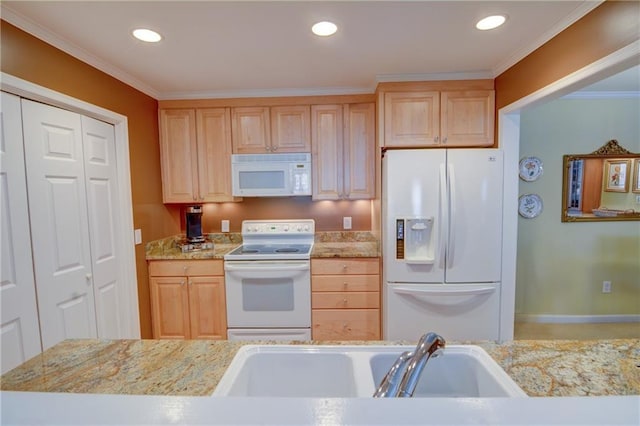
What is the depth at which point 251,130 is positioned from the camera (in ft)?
8.93

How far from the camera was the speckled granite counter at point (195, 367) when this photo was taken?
73cm

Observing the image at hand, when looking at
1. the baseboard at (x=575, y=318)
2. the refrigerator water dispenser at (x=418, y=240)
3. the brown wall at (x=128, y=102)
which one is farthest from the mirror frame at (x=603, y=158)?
the brown wall at (x=128, y=102)

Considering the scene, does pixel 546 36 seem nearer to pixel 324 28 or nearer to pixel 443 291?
pixel 324 28

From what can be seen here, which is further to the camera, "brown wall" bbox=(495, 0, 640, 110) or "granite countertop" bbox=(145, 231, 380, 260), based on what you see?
"granite countertop" bbox=(145, 231, 380, 260)

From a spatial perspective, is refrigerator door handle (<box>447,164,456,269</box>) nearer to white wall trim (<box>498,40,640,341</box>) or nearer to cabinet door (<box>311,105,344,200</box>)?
white wall trim (<box>498,40,640,341</box>)

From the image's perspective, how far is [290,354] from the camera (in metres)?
0.91

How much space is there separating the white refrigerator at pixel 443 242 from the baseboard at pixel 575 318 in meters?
1.13

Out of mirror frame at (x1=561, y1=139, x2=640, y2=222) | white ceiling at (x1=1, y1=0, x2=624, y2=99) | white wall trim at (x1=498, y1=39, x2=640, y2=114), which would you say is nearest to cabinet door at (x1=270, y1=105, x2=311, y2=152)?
white ceiling at (x1=1, y1=0, x2=624, y2=99)

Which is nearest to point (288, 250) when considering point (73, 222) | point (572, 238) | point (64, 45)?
point (73, 222)

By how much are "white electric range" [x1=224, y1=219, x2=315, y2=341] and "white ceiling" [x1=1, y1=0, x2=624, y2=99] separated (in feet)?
4.93

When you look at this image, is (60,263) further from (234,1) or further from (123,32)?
(234,1)

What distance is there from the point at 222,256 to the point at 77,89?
150 centimetres

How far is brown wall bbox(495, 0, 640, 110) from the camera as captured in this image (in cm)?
129

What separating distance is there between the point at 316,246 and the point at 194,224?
123cm
